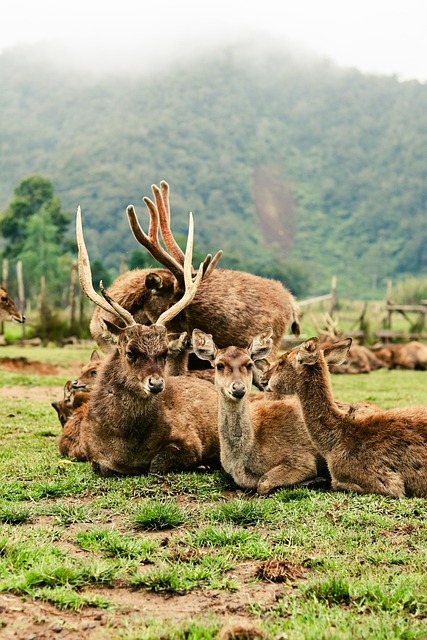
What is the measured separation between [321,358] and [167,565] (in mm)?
2708

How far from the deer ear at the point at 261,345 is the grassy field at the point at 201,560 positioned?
113 cm

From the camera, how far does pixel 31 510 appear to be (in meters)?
5.59

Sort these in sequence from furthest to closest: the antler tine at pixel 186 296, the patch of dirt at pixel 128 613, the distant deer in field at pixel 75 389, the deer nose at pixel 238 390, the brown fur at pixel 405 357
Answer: the brown fur at pixel 405 357 < the distant deer in field at pixel 75 389 < the antler tine at pixel 186 296 < the deer nose at pixel 238 390 < the patch of dirt at pixel 128 613

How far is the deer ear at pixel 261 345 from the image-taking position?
6738mm

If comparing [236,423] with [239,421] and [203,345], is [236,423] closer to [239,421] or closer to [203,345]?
[239,421]

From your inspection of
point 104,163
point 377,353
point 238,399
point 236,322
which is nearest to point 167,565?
point 238,399

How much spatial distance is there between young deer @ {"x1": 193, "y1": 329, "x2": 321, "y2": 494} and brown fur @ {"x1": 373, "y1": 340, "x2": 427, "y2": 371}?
17455mm

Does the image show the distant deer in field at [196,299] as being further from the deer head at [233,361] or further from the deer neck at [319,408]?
the deer neck at [319,408]

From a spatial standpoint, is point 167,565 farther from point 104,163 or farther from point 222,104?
point 222,104

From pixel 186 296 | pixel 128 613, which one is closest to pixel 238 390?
pixel 186 296

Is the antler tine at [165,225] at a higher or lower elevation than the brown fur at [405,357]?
higher

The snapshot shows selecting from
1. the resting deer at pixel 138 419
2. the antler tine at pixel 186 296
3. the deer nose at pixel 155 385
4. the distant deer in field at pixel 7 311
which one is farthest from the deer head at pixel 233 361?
the distant deer in field at pixel 7 311

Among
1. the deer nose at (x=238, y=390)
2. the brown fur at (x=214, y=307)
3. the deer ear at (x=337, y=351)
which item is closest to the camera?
the deer nose at (x=238, y=390)

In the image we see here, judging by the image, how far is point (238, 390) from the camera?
5910 mm
